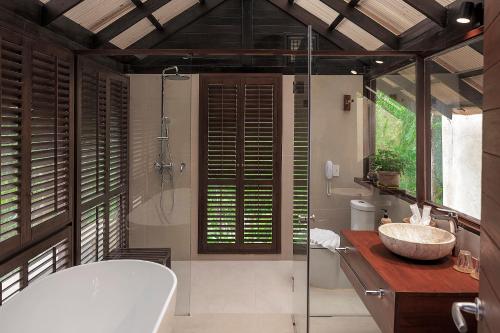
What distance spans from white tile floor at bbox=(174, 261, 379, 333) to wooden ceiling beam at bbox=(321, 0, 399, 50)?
2.22m

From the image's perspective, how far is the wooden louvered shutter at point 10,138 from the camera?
1989 mm

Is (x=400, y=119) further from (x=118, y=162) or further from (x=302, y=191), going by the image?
(x=118, y=162)

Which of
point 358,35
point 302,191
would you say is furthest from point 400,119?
point 358,35

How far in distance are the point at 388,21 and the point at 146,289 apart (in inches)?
115

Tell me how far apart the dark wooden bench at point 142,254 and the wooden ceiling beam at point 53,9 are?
1800mm

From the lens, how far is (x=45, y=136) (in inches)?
94.8

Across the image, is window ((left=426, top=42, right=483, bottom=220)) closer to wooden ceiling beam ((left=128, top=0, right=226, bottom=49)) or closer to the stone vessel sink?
the stone vessel sink

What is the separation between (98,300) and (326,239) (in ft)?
5.41

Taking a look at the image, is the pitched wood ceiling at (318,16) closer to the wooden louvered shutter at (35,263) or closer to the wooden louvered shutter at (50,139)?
the wooden louvered shutter at (50,139)

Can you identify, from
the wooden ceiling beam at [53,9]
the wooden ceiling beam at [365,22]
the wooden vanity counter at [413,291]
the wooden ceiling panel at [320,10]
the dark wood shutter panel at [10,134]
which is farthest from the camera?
the wooden ceiling panel at [320,10]

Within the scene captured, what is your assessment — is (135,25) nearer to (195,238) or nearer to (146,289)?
(195,238)

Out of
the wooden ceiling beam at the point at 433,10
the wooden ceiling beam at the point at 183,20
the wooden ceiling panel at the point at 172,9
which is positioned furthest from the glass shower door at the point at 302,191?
the wooden ceiling beam at the point at 183,20

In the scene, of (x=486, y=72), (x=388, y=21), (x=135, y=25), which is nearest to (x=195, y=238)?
(x=135, y=25)

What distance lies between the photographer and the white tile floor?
8.82ft
